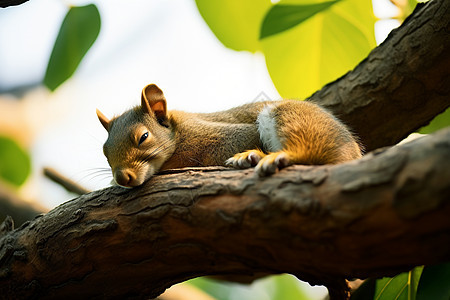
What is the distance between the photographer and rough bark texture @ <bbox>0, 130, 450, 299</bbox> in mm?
1098

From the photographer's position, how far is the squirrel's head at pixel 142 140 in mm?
2029

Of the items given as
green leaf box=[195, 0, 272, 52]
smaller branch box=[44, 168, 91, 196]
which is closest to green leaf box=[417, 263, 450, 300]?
green leaf box=[195, 0, 272, 52]

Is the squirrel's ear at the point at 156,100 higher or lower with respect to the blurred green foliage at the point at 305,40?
lower

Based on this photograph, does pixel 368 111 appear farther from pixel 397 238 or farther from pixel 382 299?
pixel 397 238

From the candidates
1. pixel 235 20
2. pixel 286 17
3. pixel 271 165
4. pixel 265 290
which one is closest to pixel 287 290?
pixel 265 290

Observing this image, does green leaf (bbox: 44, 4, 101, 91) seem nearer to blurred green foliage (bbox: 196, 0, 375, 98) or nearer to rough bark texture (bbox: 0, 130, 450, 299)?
blurred green foliage (bbox: 196, 0, 375, 98)

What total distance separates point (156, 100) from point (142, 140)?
0.96 feet

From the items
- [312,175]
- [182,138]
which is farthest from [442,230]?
[182,138]

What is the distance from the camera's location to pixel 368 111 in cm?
258

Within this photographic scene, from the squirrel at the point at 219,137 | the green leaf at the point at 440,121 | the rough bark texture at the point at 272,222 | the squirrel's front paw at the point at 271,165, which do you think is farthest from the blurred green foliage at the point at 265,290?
the squirrel's front paw at the point at 271,165

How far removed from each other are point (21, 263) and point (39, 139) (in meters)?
2.09

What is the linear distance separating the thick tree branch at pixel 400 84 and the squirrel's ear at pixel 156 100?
956 millimetres

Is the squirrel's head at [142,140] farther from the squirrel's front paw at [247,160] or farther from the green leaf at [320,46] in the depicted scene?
the green leaf at [320,46]

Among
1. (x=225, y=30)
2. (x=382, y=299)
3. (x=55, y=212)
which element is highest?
(x=225, y=30)
